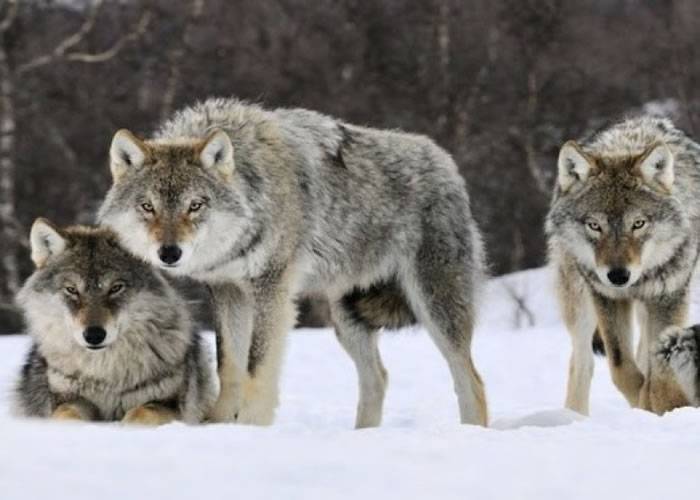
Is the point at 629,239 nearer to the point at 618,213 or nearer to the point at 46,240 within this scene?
the point at 618,213

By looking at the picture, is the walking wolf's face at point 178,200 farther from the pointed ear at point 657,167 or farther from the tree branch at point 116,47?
the tree branch at point 116,47

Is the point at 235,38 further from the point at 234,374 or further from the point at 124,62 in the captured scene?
the point at 234,374

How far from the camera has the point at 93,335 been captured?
547 cm

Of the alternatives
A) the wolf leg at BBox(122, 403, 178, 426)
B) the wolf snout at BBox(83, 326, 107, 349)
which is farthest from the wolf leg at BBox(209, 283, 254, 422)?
the wolf snout at BBox(83, 326, 107, 349)

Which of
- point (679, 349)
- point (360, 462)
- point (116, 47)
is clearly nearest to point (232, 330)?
point (679, 349)

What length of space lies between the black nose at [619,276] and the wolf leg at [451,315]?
29.6 inches

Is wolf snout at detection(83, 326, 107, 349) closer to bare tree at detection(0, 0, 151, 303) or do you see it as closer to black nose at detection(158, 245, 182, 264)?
black nose at detection(158, 245, 182, 264)

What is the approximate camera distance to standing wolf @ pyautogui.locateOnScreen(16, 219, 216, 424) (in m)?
5.64

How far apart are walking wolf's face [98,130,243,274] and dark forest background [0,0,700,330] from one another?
10977mm

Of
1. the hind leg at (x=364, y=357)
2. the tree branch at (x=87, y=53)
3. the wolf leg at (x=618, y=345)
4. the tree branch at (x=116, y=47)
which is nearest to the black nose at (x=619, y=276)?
the wolf leg at (x=618, y=345)

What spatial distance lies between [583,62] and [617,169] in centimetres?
1239

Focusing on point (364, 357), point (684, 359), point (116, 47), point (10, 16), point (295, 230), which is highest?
point (10, 16)

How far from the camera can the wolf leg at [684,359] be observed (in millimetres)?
5879

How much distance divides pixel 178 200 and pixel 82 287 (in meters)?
0.52
